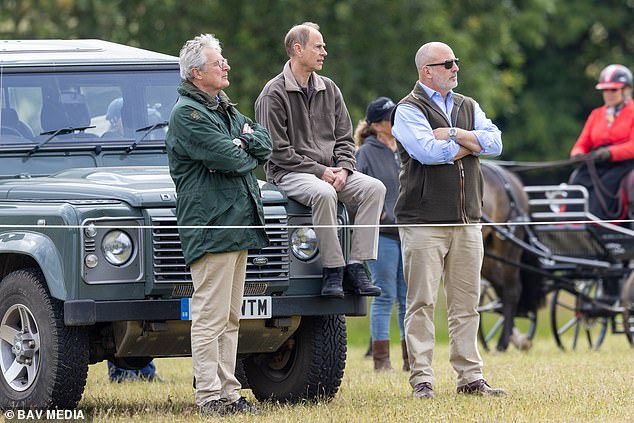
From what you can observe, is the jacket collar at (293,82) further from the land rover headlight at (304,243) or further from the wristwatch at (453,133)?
the land rover headlight at (304,243)

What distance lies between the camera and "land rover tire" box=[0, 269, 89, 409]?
7977 millimetres

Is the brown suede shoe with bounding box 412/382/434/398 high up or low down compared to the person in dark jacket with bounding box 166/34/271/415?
down

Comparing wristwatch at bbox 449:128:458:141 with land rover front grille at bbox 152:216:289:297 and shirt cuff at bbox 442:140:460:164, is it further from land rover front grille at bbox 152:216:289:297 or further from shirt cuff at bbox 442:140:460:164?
land rover front grille at bbox 152:216:289:297

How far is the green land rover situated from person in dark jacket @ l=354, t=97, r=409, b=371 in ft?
7.80

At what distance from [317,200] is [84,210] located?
1450 millimetres

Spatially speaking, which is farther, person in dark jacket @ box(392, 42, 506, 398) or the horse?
the horse

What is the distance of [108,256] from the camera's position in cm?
791

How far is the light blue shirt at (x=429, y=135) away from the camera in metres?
8.72

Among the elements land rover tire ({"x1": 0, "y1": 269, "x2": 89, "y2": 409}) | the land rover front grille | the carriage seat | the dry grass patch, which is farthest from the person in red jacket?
land rover tire ({"x1": 0, "y1": 269, "x2": 89, "y2": 409})

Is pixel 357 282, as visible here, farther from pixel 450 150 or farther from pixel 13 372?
pixel 13 372

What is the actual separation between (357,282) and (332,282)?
0.24 metres

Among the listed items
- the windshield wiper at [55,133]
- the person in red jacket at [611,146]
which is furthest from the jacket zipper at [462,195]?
the person in red jacket at [611,146]

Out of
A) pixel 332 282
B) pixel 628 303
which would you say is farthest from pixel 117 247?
pixel 628 303

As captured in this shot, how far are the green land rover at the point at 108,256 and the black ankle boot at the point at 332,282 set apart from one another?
0.23 feet
